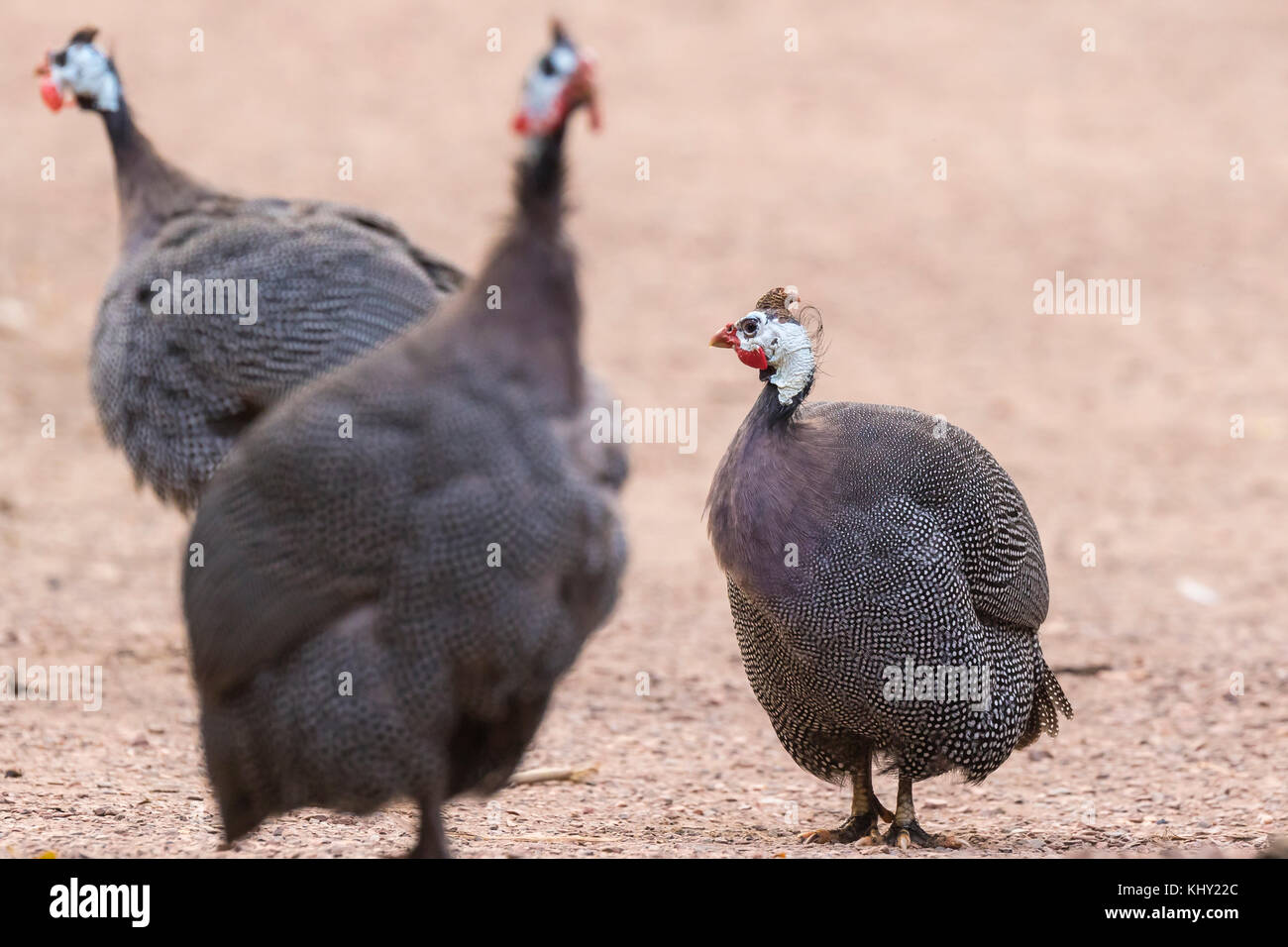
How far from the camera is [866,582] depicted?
461 centimetres

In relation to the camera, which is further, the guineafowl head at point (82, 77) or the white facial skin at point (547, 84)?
the guineafowl head at point (82, 77)

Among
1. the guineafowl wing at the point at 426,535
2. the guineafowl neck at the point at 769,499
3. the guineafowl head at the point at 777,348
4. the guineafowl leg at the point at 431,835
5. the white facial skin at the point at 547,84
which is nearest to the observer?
the guineafowl wing at the point at 426,535

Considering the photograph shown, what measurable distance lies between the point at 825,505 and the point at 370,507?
149 cm

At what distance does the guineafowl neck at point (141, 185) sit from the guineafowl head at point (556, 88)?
3138mm

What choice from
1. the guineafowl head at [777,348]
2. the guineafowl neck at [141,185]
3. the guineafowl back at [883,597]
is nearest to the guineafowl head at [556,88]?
the guineafowl head at [777,348]

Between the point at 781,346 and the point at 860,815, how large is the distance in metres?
1.37

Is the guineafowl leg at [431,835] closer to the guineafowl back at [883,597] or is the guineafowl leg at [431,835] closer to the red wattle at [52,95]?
the guineafowl back at [883,597]

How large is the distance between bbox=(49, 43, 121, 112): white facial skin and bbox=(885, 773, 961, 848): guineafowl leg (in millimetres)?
3957

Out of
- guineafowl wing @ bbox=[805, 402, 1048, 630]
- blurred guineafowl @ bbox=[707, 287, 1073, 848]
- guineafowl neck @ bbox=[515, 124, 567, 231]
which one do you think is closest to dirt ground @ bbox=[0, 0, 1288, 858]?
guineafowl neck @ bbox=[515, 124, 567, 231]

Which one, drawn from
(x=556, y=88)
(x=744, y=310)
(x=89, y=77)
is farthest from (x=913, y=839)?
(x=744, y=310)

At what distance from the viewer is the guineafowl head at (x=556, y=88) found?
365cm

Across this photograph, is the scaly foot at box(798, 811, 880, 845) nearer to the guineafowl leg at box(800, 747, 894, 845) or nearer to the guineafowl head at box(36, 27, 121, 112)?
the guineafowl leg at box(800, 747, 894, 845)

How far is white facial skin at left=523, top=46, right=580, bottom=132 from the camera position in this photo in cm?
365

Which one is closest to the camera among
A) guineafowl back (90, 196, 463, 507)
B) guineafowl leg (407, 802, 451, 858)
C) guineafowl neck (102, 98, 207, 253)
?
guineafowl leg (407, 802, 451, 858)
